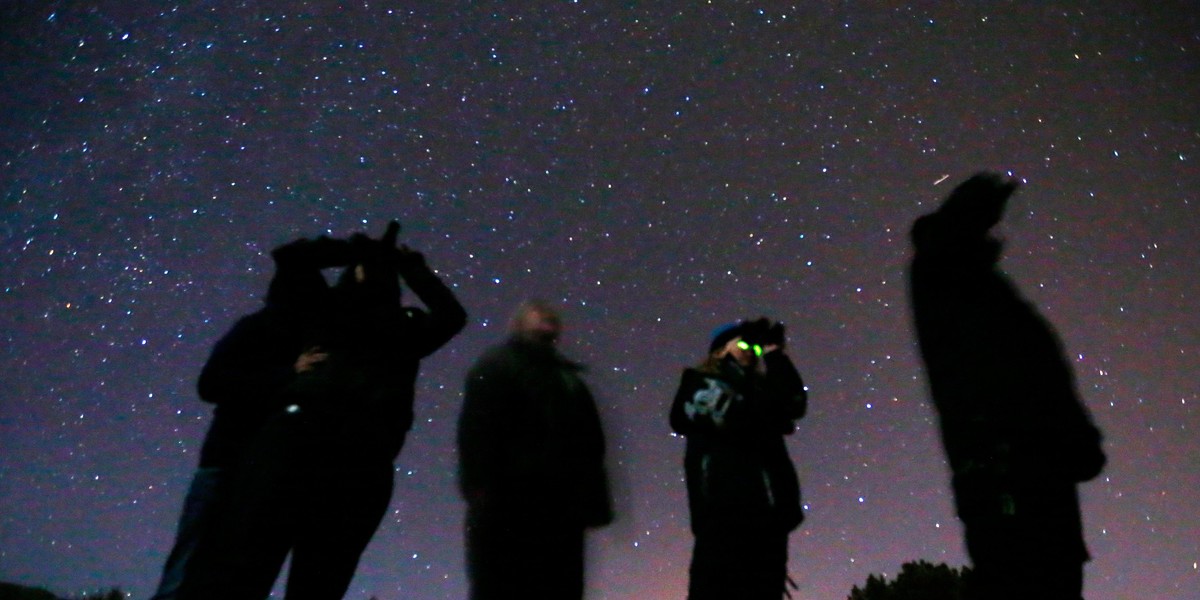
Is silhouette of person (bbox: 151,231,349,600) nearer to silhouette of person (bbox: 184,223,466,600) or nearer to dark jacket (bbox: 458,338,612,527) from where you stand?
silhouette of person (bbox: 184,223,466,600)

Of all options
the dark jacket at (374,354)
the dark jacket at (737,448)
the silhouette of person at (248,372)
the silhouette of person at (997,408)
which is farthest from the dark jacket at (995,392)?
the silhouette of person at (248,372)

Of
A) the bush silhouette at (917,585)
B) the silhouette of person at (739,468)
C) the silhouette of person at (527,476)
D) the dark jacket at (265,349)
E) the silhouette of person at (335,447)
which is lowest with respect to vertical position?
the bush silhouette at (917,585)

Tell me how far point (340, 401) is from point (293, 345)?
1.79 ft

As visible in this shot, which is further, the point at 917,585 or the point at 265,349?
the point at 917,585

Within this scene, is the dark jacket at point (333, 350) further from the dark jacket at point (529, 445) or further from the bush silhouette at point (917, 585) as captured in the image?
the bush silhouette at point (917, 585)

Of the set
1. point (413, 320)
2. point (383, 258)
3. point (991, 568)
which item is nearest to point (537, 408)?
point (413, 320)

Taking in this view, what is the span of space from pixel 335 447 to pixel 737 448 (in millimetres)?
1602

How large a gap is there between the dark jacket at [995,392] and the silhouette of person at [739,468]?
3.29ft

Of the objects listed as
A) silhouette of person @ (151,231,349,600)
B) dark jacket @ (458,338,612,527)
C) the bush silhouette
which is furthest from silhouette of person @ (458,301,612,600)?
the bush silhouette

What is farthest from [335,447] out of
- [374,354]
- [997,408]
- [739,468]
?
[997,408]

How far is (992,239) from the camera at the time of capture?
2328 mm

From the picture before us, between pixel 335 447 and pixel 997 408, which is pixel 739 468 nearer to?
pixel 997 408

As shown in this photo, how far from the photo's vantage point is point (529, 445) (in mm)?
2348

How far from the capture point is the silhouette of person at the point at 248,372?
100.0 inches
